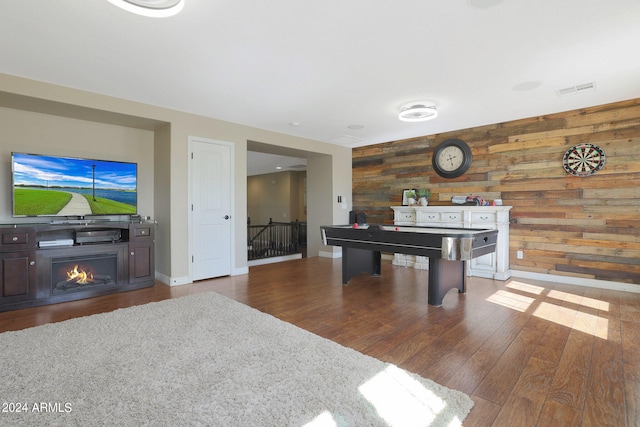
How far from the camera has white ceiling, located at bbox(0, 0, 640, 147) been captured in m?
2.24

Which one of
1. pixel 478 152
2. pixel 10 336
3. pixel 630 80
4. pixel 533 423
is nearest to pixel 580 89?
pixel 630 80

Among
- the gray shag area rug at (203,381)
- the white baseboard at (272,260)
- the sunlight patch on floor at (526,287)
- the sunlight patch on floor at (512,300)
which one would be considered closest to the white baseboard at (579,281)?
the sunlight patch on floor at (526,287)

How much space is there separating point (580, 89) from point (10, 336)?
638 cm

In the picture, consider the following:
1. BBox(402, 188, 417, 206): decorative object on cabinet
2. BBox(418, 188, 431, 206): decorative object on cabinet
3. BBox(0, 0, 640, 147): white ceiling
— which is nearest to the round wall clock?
BBox(418, 188, 431, 206): decorative object on cabinet

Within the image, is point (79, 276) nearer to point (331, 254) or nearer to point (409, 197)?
point (331, 254)

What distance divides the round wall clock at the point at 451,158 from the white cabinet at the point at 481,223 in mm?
767

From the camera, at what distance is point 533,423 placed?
1.56m

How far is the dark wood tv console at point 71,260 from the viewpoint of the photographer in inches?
130

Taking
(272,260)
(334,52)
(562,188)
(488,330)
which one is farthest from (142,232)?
(562,188)

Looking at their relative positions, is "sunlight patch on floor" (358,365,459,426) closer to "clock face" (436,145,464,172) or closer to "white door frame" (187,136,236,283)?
"white door frame" (187,136,236,283)

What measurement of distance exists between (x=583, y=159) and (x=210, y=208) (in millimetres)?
5563

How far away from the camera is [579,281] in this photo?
437cm

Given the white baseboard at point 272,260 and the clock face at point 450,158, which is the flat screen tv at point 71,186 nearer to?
the white baseboard at point 272,260

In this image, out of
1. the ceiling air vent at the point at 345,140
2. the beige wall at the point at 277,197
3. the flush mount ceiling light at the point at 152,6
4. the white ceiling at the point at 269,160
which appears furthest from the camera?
the beige wall at the point at 277,197
